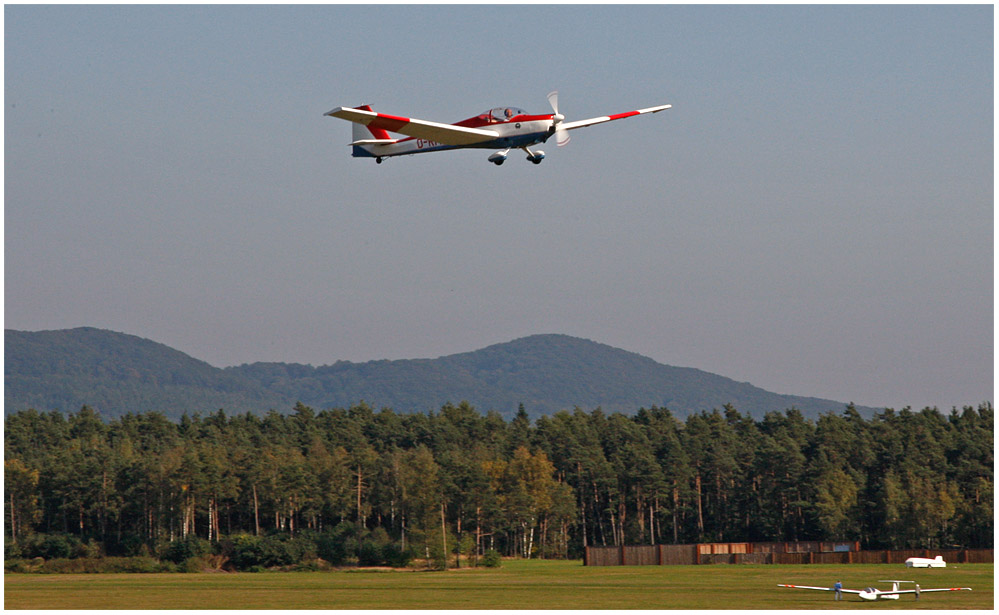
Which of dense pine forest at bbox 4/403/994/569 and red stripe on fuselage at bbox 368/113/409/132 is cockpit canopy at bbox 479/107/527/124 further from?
dense pine forest at bbox 4/403/994/569

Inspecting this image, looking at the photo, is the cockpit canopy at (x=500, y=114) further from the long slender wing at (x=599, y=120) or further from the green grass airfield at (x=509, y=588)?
the green grass airfield at (x=509, y=588)

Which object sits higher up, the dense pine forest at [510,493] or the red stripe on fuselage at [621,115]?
the red stripe on fuselage at [621,115]

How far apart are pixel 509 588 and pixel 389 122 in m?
33.2

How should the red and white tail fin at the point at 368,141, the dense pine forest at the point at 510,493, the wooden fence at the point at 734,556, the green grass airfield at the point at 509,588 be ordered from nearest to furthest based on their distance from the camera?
the red and white tail fin at the point at 368,141
the green grass airfield at the point at 509,588
the wooden fence at the point at 734,556
the dense pine forest at the point at 510,493

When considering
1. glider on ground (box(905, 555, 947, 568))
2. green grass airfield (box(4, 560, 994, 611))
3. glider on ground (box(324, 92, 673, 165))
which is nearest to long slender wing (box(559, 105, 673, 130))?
glider on ground (box(324, 92, 673, 165))

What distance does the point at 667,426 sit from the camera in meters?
137

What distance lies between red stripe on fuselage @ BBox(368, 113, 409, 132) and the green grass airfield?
2240cm

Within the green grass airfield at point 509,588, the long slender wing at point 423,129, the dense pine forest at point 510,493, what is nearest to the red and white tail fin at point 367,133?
the long slender wing at point 423,129

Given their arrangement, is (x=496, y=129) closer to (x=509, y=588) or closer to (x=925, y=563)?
(x=509, y=588)

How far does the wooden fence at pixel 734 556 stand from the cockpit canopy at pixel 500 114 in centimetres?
Answer: 5370

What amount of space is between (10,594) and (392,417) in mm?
83849

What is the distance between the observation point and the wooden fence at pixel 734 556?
270 feet

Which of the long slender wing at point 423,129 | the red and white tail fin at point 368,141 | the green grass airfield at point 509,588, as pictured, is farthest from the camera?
the green grass airfield at point 509,588

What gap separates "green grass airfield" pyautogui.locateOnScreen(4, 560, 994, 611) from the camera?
50.2 m
